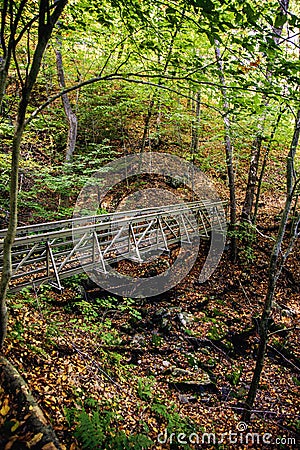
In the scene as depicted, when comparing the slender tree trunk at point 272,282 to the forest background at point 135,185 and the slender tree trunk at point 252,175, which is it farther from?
the slender tree trunk at point 252,175

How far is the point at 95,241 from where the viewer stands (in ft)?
19.3

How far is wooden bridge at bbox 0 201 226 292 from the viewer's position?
478cm

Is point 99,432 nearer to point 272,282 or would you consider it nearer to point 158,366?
point 158,366

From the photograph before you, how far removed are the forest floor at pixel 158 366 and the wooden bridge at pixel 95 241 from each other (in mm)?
583

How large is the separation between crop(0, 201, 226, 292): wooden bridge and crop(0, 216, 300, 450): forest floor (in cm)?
58

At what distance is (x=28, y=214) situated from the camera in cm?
902

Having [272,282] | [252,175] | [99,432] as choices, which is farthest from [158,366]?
[252,175]

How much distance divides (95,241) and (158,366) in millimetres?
2747

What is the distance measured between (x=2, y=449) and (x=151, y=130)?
14277 mm

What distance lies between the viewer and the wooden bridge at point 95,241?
4781 mm

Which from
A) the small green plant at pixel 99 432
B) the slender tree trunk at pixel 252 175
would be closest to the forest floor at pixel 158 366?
the small green plant at pixel 99 432

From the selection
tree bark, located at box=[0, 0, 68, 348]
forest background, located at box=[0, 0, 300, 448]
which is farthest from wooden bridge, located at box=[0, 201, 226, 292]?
tree bark, located at box=[0, 0, 68, 348]

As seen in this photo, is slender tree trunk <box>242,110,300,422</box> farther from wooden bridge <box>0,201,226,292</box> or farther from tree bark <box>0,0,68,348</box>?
tree bark <box>0,0,68,348</box>

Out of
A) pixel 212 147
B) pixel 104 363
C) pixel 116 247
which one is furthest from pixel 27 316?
pixel 212 147
